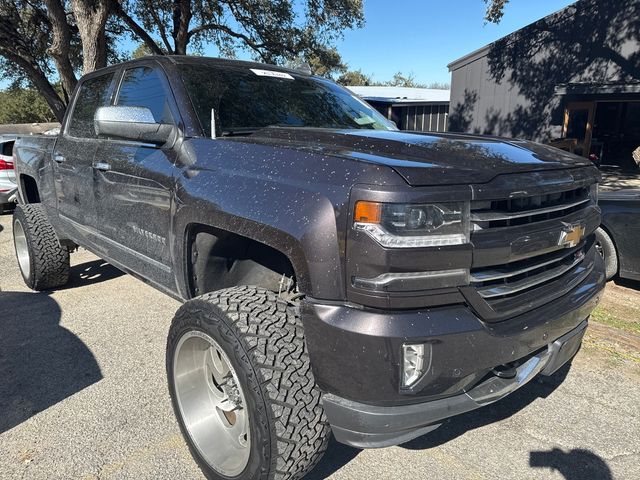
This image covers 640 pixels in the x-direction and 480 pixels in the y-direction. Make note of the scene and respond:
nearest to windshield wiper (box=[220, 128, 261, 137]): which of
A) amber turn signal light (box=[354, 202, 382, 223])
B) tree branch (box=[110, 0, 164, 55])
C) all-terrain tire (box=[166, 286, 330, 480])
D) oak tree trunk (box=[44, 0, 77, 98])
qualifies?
all-terrain tire (box=[166, 286, 330, 480])

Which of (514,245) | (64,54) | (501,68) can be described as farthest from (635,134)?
(514,245)

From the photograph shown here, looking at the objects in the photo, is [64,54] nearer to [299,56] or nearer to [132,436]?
[299,56]

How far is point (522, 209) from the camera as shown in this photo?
204 centimetres

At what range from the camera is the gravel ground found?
245 cm

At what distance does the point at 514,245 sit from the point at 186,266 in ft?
5.34

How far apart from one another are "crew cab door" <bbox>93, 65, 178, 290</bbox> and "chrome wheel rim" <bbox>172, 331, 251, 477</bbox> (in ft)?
1.73

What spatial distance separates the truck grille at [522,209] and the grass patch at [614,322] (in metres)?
2.26

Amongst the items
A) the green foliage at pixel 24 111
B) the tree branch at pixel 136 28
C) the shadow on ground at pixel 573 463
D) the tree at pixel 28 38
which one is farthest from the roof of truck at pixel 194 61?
the green foliage at pixel 24 111

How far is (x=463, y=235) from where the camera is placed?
183 centimetres

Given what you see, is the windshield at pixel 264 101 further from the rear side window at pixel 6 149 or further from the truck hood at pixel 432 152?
the rear side window at pixel 6 149

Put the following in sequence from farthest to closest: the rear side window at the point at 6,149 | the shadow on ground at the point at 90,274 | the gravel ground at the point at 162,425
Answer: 1. the rear side window at the point at 6,149
2. the shadow on ground at the point at 90,274
3. the gravel ground at the point at 162,425

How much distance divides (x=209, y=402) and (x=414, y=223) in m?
1.48

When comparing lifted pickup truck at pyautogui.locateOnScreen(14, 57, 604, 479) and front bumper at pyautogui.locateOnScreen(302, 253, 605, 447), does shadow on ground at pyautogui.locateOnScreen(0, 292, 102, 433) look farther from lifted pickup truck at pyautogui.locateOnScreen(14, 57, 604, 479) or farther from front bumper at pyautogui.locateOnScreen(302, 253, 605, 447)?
front bumper at pyautogui.locateOnScreen(302, 253, 605, 447)

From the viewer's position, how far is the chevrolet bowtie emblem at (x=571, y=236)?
7.23 feet
